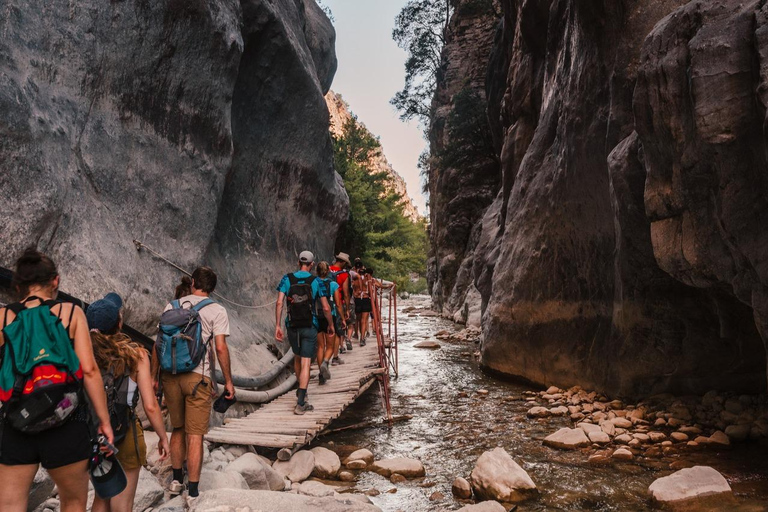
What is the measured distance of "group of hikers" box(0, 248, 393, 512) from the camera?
2504 millimetres

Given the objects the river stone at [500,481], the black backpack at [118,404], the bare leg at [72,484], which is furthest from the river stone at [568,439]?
the bare leg at [72,484]

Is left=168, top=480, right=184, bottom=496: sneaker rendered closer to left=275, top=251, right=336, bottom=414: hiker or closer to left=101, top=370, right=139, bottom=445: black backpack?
left=101, top=370, right=139, bottom=445: black backpack

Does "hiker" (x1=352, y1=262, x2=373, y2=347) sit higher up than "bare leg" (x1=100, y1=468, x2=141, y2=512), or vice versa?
"hiker" (x1=352, y1=262, x2=373, y2=347)

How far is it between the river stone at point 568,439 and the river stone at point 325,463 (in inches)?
111

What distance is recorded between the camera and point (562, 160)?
33.9ft

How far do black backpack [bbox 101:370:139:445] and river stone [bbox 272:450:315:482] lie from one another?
9.26 feet

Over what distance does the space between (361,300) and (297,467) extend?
6446mm

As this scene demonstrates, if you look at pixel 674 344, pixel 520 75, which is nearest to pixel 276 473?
pixel 674 344

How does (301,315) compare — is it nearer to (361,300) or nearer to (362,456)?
(362,456)

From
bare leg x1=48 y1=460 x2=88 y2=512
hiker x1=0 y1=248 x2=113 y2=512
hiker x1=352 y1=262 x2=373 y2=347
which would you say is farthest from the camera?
hiker x1=352 y1=262 x2=373 y2=347

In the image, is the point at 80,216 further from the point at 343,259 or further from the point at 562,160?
the point at 562,160

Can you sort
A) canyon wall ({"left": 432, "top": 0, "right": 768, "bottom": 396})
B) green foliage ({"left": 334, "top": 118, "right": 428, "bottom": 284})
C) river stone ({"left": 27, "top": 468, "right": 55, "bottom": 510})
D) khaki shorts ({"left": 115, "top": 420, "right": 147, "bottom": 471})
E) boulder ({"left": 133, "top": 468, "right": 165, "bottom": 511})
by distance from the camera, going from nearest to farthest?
khaki shorts ({"left": 115, "top": 420, "right": 147, "bottom": 471})
river stone ({"left": 27, "top": 468, "right": 55, "bottom": 510})
boulder ({"left": 133, "top": 468, "right": 165, "bottom": 511})
canyon wall ({"left": 432, "top": 0, "right": 768, "bottom": 396})
green foliage ({"left": 334, "top": 118, "right": 428, "bottom": 284})

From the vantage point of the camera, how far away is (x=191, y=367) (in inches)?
159

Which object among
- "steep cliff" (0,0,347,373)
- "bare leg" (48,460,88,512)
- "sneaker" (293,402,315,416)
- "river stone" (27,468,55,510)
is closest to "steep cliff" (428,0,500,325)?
"steep cliff" (0,0,347,373)
